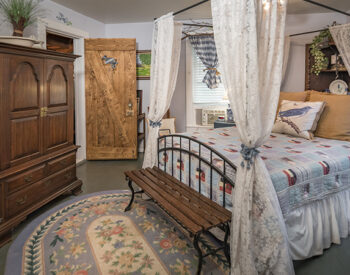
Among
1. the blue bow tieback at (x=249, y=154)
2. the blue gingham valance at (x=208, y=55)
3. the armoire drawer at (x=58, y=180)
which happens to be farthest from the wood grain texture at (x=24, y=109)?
the blue gingham valance at (x=208, y=55)

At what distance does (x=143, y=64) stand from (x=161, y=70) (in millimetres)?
2601

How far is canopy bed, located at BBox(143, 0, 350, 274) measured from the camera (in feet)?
5.50

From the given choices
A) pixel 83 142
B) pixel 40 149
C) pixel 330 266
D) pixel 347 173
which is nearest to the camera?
pixel 330 266

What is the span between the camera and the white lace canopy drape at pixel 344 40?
10.5 ft

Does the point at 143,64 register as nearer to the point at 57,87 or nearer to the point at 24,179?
the point at 57,87

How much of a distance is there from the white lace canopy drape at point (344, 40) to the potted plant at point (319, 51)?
0.56 meters

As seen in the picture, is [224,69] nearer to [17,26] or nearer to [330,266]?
[330,266]

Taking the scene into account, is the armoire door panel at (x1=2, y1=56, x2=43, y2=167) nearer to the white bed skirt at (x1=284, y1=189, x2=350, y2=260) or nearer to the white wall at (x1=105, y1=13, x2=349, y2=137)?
the white bed skirt at (x1=284, y1=189, x2=350, y2=260)

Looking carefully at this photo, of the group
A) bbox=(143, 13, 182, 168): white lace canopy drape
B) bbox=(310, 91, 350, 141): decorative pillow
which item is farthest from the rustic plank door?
bbox=(310, 91, 350, 141): decorative pillow

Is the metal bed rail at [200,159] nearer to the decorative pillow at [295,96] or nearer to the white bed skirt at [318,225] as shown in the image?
the white bed skirt at [318,225]

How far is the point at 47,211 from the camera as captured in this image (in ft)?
9.62

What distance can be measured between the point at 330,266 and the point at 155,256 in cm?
133

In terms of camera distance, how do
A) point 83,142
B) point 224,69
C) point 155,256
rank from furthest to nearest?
point 83,142, point 155,256, point 224,69

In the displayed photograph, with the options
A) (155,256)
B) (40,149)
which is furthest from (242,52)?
(40,149)
